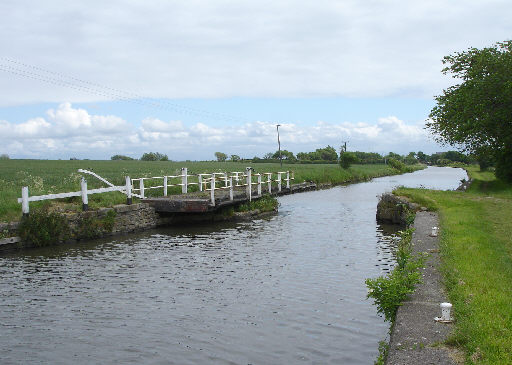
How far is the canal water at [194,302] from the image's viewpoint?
299 inches

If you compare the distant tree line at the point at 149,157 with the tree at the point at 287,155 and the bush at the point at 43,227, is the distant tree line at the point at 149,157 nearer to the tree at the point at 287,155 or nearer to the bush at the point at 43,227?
the tree at the point at 287,155

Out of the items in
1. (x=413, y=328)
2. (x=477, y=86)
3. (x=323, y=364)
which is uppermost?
(x=477, y=86)

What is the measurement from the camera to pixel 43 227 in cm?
1628

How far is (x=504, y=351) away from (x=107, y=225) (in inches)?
612

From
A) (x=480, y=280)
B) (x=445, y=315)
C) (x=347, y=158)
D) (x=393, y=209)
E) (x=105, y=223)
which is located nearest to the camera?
(x=445, y=315)

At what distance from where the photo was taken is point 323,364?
23.0ft

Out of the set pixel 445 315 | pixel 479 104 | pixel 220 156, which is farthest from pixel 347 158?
pixel 220 156

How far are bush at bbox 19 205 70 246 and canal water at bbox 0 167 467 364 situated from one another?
73 centimetres

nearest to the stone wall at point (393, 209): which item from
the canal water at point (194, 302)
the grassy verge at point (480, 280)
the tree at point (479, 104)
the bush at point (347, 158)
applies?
the grassy verge at point (480, 280)

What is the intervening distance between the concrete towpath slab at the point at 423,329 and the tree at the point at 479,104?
2231cm

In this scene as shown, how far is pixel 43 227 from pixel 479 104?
24.5m

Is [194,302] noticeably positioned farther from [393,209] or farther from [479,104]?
[479,104]

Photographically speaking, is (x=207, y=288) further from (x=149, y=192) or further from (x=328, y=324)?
(x=149, y=192)

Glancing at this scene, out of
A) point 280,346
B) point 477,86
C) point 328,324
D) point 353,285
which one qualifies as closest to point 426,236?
point 353,285
